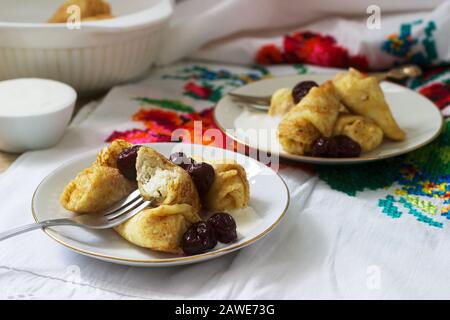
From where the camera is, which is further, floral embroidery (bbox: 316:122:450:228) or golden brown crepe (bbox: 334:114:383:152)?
golden brown crepe (bbox: 334:114:383:152)

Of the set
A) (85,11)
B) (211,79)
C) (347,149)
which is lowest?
(211,79)

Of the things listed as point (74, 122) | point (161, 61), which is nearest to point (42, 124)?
point (74, 122)

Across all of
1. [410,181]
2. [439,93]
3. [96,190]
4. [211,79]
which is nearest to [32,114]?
[96,190]

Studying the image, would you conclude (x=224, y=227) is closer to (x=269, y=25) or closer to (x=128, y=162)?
(x=128, y=162)

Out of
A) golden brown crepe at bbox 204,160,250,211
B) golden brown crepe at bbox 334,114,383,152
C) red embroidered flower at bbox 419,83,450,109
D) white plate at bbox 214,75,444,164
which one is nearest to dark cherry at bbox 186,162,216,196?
golden brown crepe at bbox 204,160,250,211

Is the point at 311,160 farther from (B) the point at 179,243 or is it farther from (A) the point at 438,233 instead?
(B) the point at 179,243

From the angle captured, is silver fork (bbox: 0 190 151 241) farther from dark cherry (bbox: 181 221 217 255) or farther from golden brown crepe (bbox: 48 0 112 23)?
golden brown crepe (bbox: 48 0 112 23)

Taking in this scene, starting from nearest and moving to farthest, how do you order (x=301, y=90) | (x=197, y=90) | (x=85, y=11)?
(x=301, y=90) < (x=85, y=11) < (x=197, y=90)
